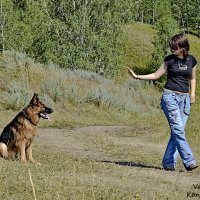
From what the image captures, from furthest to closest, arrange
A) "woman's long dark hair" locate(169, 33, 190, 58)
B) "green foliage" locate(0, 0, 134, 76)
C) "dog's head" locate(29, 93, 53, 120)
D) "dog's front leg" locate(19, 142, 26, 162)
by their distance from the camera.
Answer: "green foliage" locate(0, 0, 134, 76) → "dog's head" locate(29, 93, 53, 120) → "dog's front leg" locate(19, 142, 26, 162) → "woman's long dark hair" locate(169, 33, 190, 58)

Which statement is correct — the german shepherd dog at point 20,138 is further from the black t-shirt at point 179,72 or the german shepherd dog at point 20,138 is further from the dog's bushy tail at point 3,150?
the black t-shirt at point 179,72

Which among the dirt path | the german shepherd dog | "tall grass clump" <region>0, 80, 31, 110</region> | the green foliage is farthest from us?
the green foliage

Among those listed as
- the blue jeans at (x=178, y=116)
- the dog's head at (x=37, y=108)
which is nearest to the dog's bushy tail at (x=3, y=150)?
the dog's head at (x=37, y=108)

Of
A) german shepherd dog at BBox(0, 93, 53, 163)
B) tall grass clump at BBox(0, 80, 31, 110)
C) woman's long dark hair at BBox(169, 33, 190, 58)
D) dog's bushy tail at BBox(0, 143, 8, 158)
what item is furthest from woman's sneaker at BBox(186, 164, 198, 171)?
tall grass clump at BBox(0, 80, 31, 110)

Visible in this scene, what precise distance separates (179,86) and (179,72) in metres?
0.22

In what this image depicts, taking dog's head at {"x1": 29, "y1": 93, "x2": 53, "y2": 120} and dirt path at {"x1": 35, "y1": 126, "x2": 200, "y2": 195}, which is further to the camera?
dog's head at {"x1": 29, "y1": 93, "x2": 53, "y2": 120}

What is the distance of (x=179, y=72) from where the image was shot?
916 centimetres

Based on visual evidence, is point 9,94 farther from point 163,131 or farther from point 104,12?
point 104,12

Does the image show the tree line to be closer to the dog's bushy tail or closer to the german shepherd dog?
the german shepherd dog

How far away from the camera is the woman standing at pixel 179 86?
913 cm

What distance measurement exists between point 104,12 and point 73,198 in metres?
27.0

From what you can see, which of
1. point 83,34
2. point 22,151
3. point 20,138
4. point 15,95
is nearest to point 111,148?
point 20,138

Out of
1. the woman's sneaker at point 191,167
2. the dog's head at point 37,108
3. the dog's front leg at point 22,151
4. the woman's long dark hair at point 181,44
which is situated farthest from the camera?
the dog's head at point 37,108

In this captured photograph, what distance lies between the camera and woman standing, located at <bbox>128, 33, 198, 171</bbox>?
9133 mm
